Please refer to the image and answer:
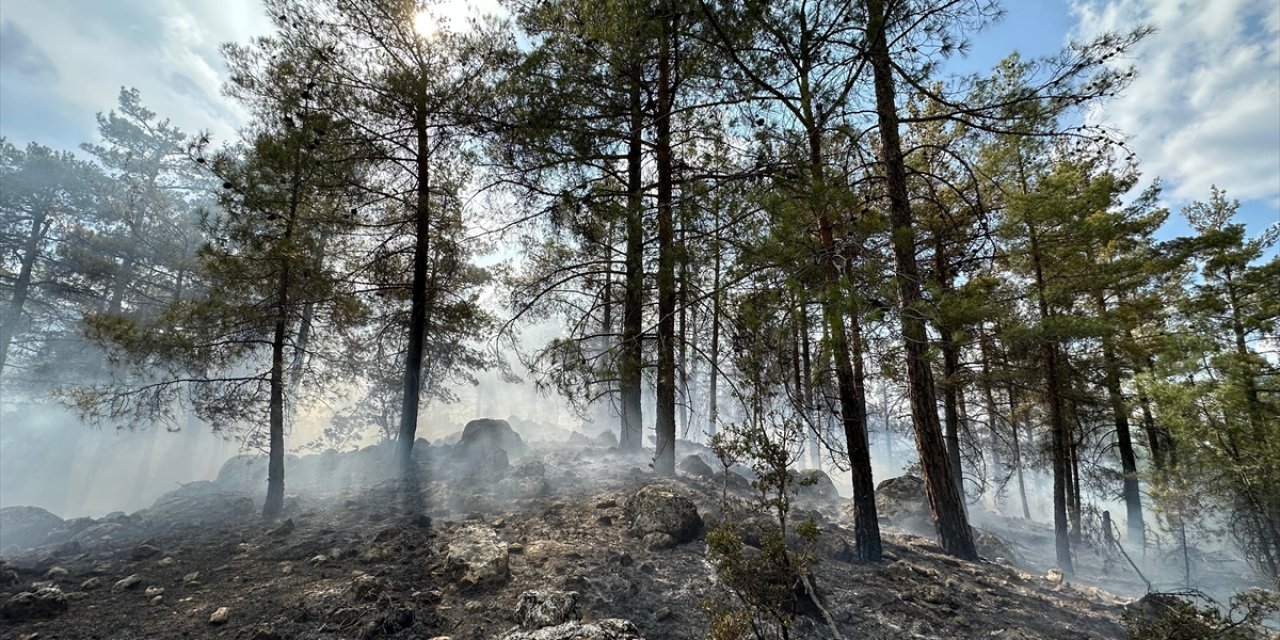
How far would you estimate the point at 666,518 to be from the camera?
17.0ft

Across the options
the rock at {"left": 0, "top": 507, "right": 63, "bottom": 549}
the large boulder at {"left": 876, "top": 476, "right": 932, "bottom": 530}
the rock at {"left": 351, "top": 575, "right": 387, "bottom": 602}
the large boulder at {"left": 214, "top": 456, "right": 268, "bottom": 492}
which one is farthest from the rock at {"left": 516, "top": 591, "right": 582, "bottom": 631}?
the large boulder at {"left": 214, "top": 456, "right": 268, "bottom": 492}

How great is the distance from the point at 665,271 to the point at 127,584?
6445mm

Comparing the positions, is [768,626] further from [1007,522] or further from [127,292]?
[127,292]

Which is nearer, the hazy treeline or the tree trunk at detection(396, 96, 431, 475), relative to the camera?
the hazy treeline

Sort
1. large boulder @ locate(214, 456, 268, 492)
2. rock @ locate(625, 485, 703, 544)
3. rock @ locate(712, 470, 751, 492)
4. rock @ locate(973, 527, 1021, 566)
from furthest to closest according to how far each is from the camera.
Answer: large boulder @ locate(214, 456, 268, 492), rock @ locate(712, 470, 751, 492), rock @ locate(973, 527, 1021, 566), rock @ locate(625, 485, 703, 544)

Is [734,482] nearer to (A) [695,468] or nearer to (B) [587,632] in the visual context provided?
(A) [695,468]

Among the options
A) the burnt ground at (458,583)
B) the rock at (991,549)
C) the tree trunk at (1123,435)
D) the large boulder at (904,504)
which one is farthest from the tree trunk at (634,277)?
the tree trunk at (1123,435)

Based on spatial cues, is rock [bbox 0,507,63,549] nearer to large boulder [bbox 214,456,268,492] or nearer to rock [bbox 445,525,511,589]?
large boulder [bbox 214,456,268,492]

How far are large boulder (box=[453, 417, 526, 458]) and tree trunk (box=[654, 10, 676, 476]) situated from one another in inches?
228

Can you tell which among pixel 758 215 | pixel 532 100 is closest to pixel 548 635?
pixel 758 215

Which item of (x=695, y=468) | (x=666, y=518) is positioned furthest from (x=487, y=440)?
(x=666, y=518)

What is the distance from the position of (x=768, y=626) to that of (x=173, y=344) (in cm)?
911

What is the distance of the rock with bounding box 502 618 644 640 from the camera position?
2.63 meters

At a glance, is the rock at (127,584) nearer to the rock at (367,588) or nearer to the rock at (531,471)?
the rock at (367,588)
